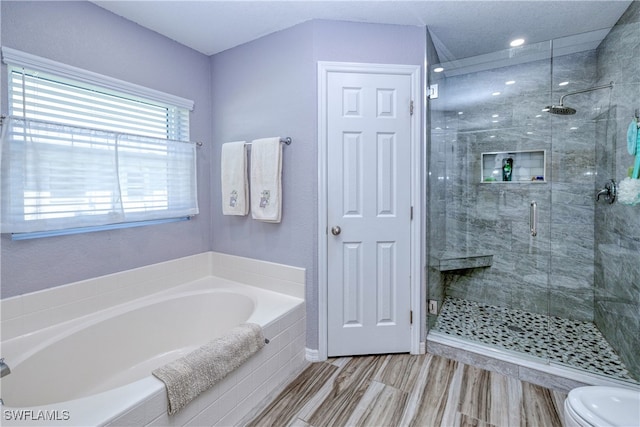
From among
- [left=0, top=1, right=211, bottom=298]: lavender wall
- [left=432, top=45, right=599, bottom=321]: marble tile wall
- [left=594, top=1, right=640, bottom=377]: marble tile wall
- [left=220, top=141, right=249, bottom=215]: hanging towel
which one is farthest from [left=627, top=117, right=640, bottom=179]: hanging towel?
[left=0, top=1, right=211, bottom=298]: lavender wall

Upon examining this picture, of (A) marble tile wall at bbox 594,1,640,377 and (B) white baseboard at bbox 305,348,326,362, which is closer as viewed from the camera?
(A) marble tile wall at bbox 594,1,640,377

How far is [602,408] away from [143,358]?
2.38m

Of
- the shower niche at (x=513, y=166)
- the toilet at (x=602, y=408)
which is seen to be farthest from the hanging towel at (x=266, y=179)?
the shower niche at (x=513, y=166)

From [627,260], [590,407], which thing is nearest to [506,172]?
[627,260]

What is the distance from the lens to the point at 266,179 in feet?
7.01

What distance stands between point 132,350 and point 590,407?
2.36 m

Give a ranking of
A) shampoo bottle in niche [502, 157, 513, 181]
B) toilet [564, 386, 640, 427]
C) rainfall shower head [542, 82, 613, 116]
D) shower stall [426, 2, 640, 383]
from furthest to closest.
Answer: shampoo bottle in niche [502, 157, 513, 181] < rainfall shower head [542, 82, 613, 116] < shower stall [426, 2, 640, 383] < toilet [564, 386, 640, 427]

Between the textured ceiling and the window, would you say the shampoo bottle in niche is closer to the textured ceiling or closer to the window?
the textured ceiling

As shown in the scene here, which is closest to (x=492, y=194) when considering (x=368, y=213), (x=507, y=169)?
(x=507, y=169)

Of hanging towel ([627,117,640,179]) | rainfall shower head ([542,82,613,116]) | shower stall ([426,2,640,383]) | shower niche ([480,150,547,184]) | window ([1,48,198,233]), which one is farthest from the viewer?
shower niche ([480,150,547,184])

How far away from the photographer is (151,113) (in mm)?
2152

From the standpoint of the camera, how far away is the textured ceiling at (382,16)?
183cm

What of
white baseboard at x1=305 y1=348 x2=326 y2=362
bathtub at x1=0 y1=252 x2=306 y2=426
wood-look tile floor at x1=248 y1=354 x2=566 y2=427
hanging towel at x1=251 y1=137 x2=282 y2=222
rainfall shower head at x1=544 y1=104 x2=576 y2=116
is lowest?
wood-look tile floor at x1=248 y1=354 x2=566 y2=427

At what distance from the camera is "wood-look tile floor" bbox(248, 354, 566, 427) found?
1.56m
